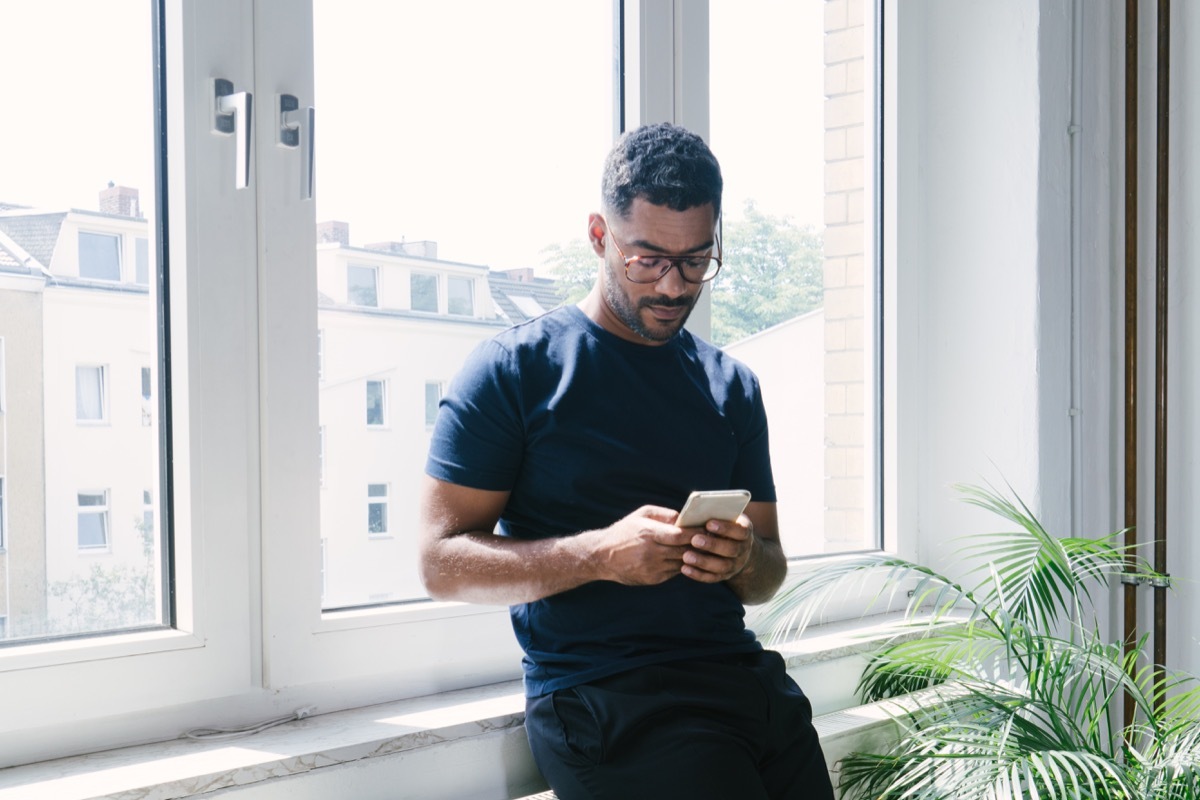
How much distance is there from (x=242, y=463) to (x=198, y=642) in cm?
25

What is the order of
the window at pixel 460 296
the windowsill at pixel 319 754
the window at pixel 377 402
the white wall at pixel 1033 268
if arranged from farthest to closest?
the white wall at pixel 1033 268, the window at pixel 460 296, the window at pixel 377 402, the windowsill at pixel 319 754

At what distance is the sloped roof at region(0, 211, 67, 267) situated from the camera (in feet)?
4.74

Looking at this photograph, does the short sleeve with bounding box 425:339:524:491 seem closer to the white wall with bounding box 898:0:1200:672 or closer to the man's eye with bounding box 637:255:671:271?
the man's eye with bounding box 637:255:671:271

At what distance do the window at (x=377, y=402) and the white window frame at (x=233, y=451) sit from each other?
0.14 meters

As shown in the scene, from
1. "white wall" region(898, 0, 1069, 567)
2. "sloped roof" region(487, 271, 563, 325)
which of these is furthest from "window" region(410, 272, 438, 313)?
"white wall" region(898, 0, 1069, 567)

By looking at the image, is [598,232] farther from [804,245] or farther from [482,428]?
[804,245]

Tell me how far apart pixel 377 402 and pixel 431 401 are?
0.36 feet

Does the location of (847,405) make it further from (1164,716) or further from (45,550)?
(45,550)

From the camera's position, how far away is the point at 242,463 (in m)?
1.60

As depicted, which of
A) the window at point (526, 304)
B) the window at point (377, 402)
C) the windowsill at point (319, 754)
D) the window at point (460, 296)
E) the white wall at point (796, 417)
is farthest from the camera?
the white wall at point (796, 417)

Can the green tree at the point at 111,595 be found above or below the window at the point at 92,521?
below

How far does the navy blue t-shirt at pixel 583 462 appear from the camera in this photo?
61.7 inches

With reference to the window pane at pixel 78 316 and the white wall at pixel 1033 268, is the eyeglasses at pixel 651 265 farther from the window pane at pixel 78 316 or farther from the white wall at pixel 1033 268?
the white wall at pixel 1033 268

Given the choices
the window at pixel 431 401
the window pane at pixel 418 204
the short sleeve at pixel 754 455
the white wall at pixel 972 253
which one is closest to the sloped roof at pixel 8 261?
the window pane at pixel 418 204
